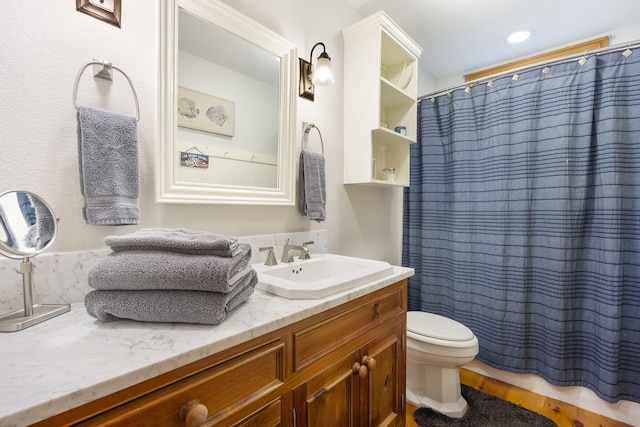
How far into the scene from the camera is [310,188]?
1412 mm

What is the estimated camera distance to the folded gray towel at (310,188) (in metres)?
1.41

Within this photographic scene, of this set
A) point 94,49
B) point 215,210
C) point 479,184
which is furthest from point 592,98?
point 94,49

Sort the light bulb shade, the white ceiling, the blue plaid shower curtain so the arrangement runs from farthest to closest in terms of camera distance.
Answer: the white ceiling → the blue plaid shower curtain → the light bulb shade

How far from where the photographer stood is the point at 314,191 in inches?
56.0

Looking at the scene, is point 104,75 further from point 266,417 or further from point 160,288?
point 266,417

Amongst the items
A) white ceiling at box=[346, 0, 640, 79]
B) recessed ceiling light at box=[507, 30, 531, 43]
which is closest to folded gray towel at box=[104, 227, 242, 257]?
white ceiling at box=[346, 0, 640, 79]

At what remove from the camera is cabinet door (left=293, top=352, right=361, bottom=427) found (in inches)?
32.0

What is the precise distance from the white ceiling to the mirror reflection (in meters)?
0.93

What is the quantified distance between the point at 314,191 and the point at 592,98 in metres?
1.57

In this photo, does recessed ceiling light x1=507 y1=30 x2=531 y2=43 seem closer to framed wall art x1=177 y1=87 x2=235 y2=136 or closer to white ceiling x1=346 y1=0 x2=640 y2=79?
white ceiling x1=346 y1=0 x2=640 y2=79

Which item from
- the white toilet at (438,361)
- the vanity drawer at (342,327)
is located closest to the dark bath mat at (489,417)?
the white toilet at (438,361)

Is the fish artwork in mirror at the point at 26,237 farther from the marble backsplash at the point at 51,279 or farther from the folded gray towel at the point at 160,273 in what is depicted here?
the folded gray towel at the point at 160,273

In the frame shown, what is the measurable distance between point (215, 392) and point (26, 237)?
0.57 meters

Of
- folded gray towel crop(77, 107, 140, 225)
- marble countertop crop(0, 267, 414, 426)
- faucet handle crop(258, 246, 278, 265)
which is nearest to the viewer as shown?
marble countertop crop(0, 267, 414, 426)
